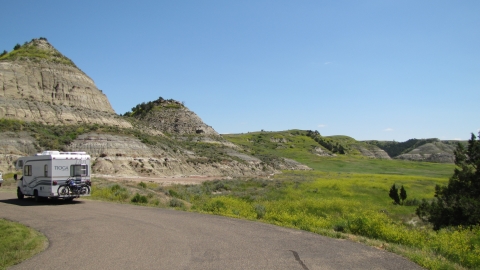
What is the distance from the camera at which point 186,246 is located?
10.3 m

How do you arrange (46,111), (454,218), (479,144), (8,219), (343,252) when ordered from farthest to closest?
(46,111) < (479,144) < (454,218) < (8,219) < (343,252)

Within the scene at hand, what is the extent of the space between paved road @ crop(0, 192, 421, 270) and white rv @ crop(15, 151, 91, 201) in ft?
17.3

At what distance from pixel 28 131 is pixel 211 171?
1206 inches

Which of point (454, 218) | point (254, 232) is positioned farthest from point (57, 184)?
point (454, 218)

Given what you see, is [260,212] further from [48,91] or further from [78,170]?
[48,91]

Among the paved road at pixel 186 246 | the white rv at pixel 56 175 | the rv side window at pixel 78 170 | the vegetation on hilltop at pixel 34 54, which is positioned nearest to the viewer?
the paved road at pixel 186 246

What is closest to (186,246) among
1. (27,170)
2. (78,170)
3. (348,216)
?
(348,216)

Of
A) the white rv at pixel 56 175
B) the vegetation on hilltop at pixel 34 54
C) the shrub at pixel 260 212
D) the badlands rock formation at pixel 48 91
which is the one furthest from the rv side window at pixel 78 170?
the vegetation on hilltop at pixel 34 54

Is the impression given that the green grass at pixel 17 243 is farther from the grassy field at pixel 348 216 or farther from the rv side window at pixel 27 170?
the rv side window at pixel 27 170

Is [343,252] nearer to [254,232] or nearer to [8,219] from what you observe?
[254,232]

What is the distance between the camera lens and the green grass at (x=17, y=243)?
913 centimetres

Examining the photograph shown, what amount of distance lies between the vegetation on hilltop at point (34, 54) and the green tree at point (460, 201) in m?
68.1

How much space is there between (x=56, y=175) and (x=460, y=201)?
2558cm

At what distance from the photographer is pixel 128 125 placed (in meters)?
69.8
